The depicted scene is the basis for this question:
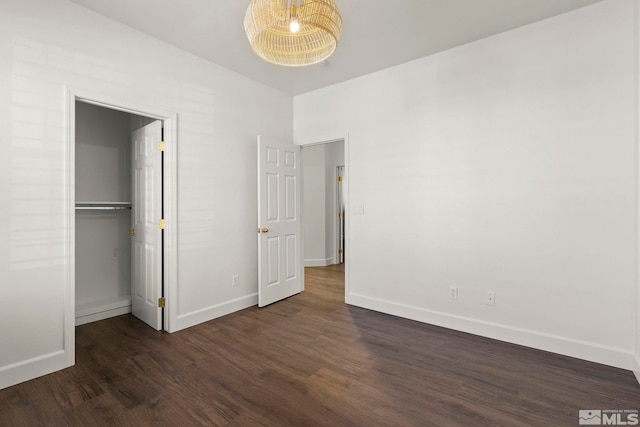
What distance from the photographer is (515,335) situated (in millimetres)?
2711

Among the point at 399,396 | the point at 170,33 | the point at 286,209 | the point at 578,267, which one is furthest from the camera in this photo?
the point at 286,209

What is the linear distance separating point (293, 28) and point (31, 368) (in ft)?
9.37

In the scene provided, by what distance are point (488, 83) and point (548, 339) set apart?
2.30m

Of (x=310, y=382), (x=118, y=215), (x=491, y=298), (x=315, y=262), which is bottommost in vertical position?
(x=310, y=382)

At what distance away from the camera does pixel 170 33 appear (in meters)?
2.77

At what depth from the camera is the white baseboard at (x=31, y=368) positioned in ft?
6.79

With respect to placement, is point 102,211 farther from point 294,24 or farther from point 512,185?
point 512,185

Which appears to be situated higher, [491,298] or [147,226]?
[147,226]

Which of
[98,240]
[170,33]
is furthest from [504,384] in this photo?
[98,240]

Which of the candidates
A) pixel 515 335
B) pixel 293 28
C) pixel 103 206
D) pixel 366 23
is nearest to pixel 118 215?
pixel 103 206

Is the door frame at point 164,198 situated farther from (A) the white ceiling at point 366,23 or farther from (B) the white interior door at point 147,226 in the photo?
(A) the white ceiling at point 366,23

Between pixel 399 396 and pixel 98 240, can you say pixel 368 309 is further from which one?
pixel 98 240

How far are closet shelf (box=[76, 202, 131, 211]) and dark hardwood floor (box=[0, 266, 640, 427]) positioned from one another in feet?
4.02

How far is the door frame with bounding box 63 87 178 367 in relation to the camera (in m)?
2.32
